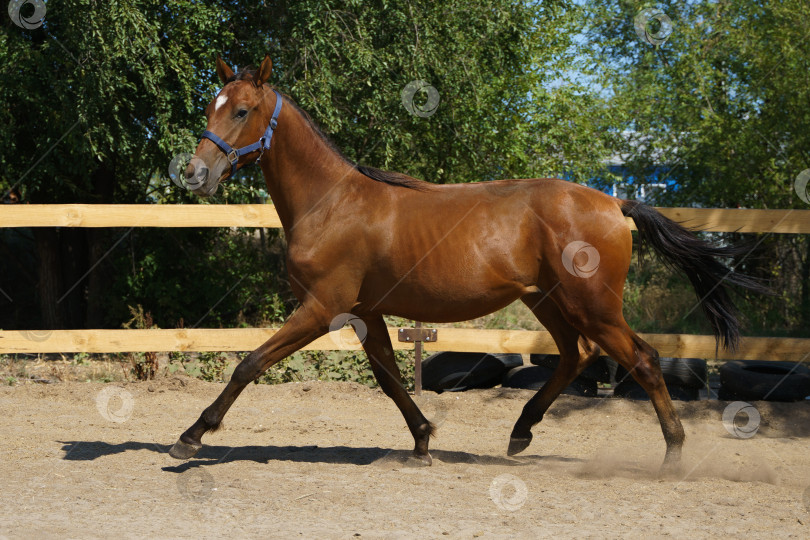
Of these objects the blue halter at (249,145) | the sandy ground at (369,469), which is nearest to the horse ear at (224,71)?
the blue halter at (249,145)

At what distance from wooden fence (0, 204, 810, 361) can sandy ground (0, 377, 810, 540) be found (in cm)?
38

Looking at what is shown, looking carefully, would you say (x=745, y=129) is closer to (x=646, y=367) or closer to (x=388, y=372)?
(x=646, y=367)

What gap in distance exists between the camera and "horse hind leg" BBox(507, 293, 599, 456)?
4891 millimetres

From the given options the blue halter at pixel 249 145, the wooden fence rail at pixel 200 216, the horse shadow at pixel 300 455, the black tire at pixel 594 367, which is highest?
the blue halter at pixel 249 145

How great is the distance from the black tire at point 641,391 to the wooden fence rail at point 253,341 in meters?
0.40

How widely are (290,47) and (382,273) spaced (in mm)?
5570

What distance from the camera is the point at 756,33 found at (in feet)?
35.0

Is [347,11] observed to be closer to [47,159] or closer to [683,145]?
[47,159]

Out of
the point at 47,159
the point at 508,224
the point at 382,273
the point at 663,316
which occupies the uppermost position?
the point at 47,159

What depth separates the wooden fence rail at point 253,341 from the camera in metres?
6.44

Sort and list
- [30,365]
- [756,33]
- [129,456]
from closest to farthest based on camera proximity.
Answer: [129,456] < [30,365] < [756,33]

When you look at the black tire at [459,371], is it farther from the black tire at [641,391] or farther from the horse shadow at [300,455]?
the horse shadow at [300,455]

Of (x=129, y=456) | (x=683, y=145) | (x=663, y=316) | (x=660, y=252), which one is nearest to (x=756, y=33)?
(x=683, y=145)

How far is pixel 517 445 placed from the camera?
491 cm
